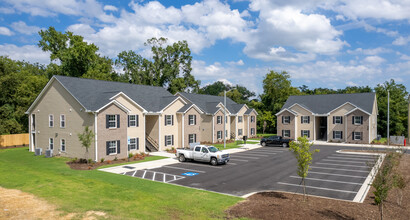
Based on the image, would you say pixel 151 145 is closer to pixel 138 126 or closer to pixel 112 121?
pixel 138 126

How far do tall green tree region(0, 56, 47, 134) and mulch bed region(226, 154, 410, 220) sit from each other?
44518 mm

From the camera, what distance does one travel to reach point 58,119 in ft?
105

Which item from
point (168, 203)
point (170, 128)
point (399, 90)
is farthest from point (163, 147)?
point (399, 90)

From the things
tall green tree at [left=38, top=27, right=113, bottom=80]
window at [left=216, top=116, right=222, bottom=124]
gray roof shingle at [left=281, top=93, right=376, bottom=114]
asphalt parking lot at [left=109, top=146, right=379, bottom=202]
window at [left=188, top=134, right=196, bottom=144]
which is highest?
tall green tree at [left=38, top=27, right=113, bottom=80]

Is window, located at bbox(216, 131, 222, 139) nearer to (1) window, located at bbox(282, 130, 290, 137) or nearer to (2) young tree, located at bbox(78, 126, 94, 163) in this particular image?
(1) window, located at bbox(282, 130, 290, 137)

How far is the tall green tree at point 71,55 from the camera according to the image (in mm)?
53750

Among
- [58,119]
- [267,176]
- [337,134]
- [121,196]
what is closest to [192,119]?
[58,119]

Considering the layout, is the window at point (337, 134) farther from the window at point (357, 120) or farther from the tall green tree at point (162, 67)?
the tall green tree at point (162, 67)

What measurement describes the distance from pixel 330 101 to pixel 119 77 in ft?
151

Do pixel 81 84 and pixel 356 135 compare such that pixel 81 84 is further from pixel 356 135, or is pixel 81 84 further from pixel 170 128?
pixel 356 135

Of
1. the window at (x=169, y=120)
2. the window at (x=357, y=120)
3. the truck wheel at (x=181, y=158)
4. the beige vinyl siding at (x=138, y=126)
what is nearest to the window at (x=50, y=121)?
the beige vinyl siding at (x=138, y=126)

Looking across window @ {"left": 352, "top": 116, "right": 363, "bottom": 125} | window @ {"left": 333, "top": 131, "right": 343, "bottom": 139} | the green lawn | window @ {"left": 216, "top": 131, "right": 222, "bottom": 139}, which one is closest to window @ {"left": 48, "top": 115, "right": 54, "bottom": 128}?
the green lawn

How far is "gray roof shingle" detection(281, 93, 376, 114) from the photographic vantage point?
1993 inches

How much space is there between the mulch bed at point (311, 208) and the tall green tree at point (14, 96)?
146ft
